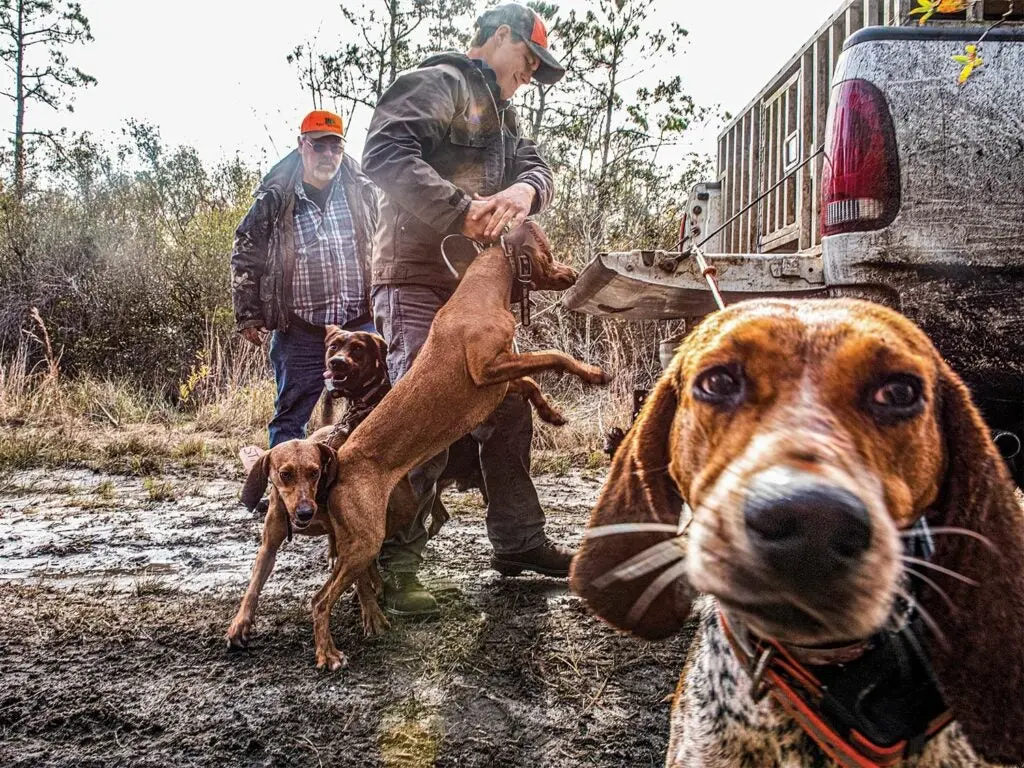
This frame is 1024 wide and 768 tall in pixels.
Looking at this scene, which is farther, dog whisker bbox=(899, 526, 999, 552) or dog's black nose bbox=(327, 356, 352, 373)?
dog's black nose bbox=(327, 356, 352, 373)

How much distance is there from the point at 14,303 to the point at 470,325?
12468 millimetres

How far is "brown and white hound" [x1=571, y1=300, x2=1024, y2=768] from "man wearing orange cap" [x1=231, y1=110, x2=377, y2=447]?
379 centimetres

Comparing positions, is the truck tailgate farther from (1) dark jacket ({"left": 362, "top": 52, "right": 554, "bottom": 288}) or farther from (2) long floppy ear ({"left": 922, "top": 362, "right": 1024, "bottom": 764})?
(2) long floppy ear ({"left": 922, "top": 362, "right": 1024, "bottom": 764})

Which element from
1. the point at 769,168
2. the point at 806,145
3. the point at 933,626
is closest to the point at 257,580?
the point at 933,626

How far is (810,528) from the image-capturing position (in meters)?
0.97

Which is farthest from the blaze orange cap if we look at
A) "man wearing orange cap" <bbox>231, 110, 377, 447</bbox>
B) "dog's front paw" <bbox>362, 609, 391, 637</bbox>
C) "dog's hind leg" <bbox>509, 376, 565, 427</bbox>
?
"dog's front paw" <bbox>362, 609, 391, 637</bbox>

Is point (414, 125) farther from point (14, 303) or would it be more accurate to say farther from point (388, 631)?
point (14, 303)

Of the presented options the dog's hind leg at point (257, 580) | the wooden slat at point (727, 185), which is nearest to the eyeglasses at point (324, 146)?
the dog's hind leg at point (257, 580)

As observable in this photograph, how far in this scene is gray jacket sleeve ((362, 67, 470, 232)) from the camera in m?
2.99

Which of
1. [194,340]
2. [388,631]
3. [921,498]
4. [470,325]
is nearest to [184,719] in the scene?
[388,631]

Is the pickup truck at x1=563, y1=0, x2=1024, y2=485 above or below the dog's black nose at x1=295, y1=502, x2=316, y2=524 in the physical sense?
above

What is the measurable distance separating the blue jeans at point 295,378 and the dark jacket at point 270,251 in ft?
0.43

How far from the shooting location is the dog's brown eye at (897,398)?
123 cm

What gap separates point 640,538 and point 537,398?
6.74 feet
